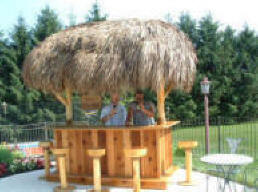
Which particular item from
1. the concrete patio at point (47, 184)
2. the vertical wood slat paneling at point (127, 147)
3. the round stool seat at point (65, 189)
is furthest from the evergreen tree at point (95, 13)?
the round stool seat at point (65, 189)

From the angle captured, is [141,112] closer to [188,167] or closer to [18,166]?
[188,167]

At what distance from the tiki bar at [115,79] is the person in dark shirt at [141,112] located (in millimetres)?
154

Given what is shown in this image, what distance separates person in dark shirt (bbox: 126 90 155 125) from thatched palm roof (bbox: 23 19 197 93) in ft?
1.62

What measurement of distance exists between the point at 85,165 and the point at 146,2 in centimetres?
1723

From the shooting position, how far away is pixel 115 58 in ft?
21.7

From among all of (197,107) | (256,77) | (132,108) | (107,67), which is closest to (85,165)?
(132,108)

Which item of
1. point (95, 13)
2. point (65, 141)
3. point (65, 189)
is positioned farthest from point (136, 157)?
point (95, 13)

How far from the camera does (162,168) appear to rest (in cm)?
705

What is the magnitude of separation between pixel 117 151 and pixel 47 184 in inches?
67.0

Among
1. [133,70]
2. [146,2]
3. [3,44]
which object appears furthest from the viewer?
[146,2]

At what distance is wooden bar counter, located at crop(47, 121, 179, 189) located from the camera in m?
6.79

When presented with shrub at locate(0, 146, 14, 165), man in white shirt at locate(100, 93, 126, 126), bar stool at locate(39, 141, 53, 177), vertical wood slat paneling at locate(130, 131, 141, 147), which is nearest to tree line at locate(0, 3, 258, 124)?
shrub at locate(0, 146, 14, 165)

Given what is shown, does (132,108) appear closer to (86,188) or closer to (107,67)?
(107,67)

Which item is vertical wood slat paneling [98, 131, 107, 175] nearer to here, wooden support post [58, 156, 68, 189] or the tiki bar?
the tiki bar
